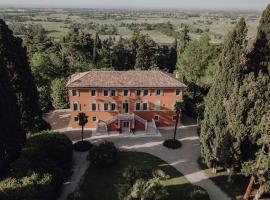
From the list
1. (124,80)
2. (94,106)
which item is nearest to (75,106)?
(94,106)

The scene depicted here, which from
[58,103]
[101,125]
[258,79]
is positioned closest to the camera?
[258,79]

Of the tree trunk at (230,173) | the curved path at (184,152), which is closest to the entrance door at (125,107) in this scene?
the curved path at (184,152)

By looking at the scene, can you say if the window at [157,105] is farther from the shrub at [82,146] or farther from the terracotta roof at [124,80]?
the shrub at [82,146]

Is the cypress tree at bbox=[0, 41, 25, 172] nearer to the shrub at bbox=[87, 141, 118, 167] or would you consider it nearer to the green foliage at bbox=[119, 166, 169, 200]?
the shrub at bbox=[87, 141, 118, 167]

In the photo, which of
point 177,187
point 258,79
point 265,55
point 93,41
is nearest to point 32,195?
point 177,187

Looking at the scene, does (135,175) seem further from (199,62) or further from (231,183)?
(199,62)

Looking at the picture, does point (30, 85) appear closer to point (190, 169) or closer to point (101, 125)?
point (101, 125)

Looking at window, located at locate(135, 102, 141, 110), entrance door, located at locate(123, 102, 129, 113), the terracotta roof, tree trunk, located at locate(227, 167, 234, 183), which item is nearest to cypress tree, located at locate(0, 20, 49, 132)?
the terracotta roof
